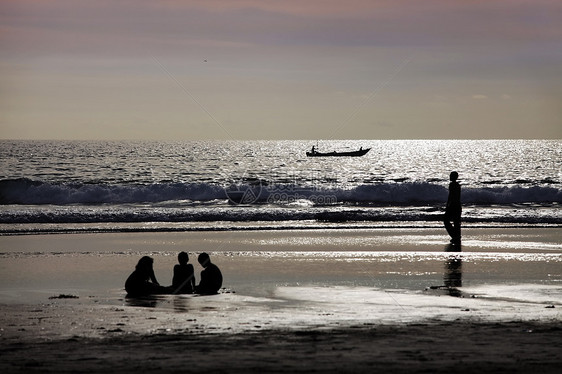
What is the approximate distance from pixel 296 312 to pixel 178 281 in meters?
3.25

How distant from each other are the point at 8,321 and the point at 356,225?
19.9 meters

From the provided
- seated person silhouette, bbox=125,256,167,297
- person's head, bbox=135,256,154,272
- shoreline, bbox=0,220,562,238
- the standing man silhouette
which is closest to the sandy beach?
seated person silhouette, bbox=125,256,167,297

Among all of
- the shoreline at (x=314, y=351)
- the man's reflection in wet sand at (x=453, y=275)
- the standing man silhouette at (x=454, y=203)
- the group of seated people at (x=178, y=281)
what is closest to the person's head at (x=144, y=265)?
the group of seated people at (x=178, y=281)

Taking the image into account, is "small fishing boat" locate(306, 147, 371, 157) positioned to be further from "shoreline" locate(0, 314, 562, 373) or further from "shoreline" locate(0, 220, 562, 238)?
"shoreline" locate(0, 314, 562, 373)

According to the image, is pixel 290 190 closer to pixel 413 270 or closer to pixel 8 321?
pixel 413 270

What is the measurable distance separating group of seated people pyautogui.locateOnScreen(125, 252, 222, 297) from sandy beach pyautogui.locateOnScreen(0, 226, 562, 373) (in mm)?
298

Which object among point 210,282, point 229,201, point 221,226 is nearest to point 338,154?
point 229,201

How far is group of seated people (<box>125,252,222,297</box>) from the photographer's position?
13.1m

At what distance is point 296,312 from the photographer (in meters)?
11.0

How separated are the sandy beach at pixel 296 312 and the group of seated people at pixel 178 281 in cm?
30

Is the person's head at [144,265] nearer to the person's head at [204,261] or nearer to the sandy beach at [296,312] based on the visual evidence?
the sandy beach at [296,312]

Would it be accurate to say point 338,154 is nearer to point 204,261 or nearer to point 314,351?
point 204,261

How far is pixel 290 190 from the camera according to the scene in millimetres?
53312

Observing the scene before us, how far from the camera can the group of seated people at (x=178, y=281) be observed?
13.1 meters
